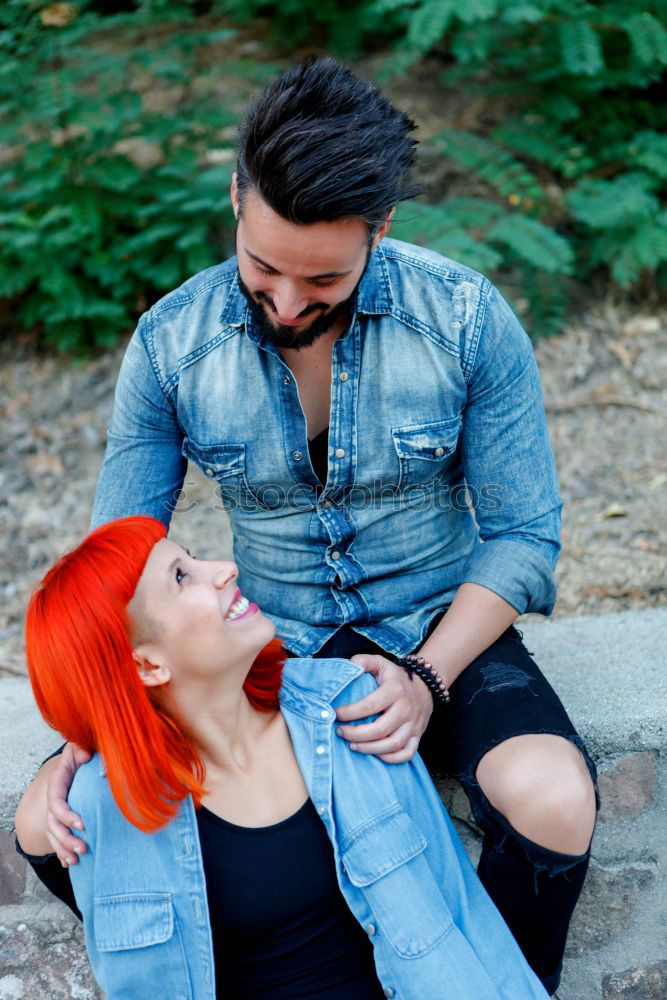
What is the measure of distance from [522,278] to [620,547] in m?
1.48

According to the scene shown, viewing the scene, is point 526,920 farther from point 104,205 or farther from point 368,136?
point 104,205

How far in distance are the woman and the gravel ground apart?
159cm

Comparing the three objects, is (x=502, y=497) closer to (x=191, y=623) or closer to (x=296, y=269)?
(x=296, y=269)

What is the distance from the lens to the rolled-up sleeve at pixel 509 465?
2279 mm

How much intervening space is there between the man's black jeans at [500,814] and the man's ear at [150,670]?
2.19ft

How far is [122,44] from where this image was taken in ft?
17.5

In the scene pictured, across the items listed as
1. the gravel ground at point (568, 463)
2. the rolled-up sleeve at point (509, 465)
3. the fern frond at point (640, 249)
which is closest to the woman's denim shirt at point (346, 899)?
the rolled-up sleeve at point (509, 465)

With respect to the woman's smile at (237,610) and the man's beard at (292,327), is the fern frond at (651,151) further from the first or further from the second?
the woman's smile at (237,610)

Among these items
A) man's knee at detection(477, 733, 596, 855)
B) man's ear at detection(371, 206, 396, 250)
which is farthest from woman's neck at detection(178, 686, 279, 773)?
man's ear at detection(371, 206, 396, 250)

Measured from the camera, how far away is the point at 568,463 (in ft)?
13.4

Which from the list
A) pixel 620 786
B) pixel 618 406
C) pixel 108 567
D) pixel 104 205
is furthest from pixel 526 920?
pixel 104 205

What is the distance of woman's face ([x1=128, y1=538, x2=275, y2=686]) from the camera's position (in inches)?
73.0

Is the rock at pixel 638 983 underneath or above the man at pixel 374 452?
underneath

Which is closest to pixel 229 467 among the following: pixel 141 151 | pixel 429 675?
pixel 429 675
